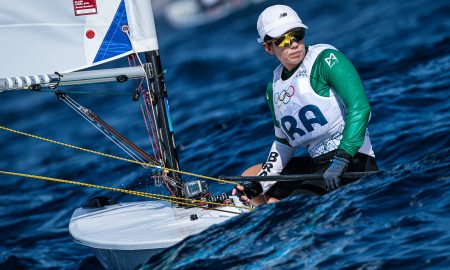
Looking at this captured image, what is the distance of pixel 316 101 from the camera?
6.85 m

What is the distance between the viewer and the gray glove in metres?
6.56

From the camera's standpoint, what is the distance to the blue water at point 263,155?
614 centimetres

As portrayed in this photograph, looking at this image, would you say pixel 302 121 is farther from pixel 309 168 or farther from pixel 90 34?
pixel 90 34

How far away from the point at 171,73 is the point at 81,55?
1313 centimetres

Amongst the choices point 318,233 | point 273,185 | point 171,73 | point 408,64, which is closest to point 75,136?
point 171,73

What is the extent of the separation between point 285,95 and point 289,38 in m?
0.47

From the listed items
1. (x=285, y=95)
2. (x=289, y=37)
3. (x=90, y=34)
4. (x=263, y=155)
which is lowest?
(x=285, y=95)

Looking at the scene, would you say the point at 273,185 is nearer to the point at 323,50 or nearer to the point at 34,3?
the point at 323,50

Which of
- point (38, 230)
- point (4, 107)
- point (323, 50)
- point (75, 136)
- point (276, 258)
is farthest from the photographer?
point (4, 107)

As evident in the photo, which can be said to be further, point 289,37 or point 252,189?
point 252,189

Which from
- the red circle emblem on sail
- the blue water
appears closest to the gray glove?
the blue water

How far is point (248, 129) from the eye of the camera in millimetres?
12344

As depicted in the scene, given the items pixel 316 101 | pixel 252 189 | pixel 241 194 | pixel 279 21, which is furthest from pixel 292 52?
pixel 241 194

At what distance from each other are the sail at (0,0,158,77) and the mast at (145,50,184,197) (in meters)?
0.15
